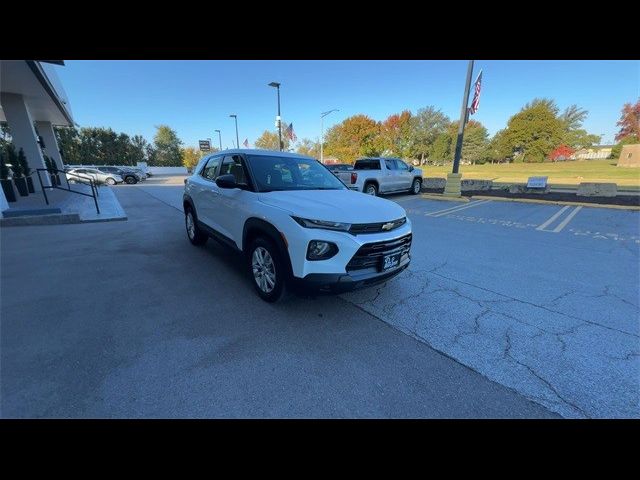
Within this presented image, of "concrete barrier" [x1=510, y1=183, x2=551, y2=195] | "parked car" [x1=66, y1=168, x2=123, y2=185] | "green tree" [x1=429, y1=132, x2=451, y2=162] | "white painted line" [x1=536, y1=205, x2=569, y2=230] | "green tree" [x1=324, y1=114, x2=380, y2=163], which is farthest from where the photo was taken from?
"green tree" [x1=429, y1=132, x2=451, y2=162]

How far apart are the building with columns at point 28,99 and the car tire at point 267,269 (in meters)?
8.98

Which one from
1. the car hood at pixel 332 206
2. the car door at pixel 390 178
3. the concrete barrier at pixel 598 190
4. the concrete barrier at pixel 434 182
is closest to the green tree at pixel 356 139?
the concrete barrier at pixel 434 182

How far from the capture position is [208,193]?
14.8ft

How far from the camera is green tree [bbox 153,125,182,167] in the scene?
58.4 m

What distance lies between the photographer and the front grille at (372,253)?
8.73 feet

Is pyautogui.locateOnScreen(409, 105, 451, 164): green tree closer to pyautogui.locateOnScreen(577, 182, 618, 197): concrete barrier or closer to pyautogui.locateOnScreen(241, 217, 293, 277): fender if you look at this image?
pyautogui.locateOnScreen(577, 182, 618, 197): concrete barrier

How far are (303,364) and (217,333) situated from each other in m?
0.99

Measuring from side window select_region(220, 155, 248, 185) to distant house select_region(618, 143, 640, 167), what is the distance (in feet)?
171

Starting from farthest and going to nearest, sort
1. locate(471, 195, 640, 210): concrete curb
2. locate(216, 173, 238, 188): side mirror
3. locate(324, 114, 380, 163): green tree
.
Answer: locate(324, 114, 380, 163): green tree, locate(471, 195, 640, 210): concrete curb, locate(216, 173, 238, 188): side mirror

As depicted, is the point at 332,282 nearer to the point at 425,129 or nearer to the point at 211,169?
the point at 211,169

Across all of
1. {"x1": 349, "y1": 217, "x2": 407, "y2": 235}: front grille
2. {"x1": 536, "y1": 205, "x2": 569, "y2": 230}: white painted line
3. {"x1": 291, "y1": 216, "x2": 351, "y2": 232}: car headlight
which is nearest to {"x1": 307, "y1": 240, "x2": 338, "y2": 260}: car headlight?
{"x1": 291, "y1": 216, "x2": 351, "y2": 232}: car headlight
